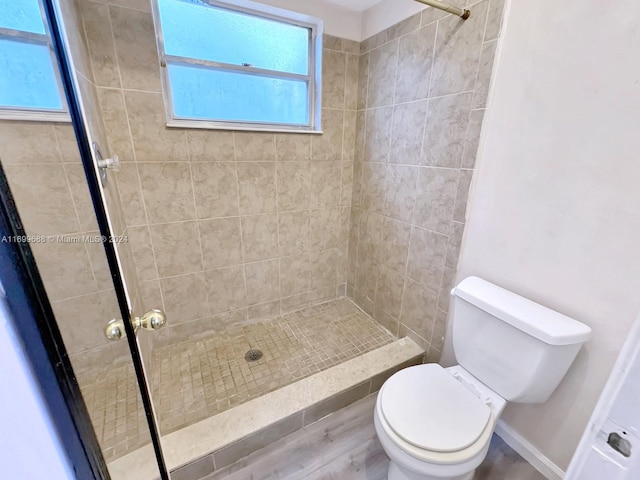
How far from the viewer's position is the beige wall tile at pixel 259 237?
1.91 metres

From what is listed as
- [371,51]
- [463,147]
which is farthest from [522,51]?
[371,51]

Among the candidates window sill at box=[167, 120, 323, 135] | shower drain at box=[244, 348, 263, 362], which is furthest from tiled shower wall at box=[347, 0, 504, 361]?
shower drain at box=[244, 348, 263, 362]

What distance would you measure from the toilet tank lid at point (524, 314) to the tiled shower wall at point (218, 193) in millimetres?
1196

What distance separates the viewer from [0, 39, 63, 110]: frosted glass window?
0.54 m

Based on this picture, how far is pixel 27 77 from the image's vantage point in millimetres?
622

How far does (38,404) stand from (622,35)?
5.35 ft

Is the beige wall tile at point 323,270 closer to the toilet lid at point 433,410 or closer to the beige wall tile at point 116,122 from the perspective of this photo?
the toilet lid at point 433,410

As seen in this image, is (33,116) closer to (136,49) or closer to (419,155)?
(136,49)

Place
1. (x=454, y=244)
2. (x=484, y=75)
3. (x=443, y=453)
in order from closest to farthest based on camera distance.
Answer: (x=443, y=453)
(x=484, y=75)
(x=454, y=244)

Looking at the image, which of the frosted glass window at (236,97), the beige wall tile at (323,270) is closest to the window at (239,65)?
the frosted glass window at (236,97)

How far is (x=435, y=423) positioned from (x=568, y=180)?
1.01 m

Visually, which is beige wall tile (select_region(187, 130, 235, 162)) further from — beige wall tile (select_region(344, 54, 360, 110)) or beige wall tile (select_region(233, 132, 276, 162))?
beige wall tile (select_region(344, 54, 360, 110))

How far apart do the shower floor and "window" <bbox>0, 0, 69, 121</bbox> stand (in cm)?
75

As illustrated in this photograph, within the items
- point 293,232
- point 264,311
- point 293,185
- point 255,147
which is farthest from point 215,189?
point 264,311
